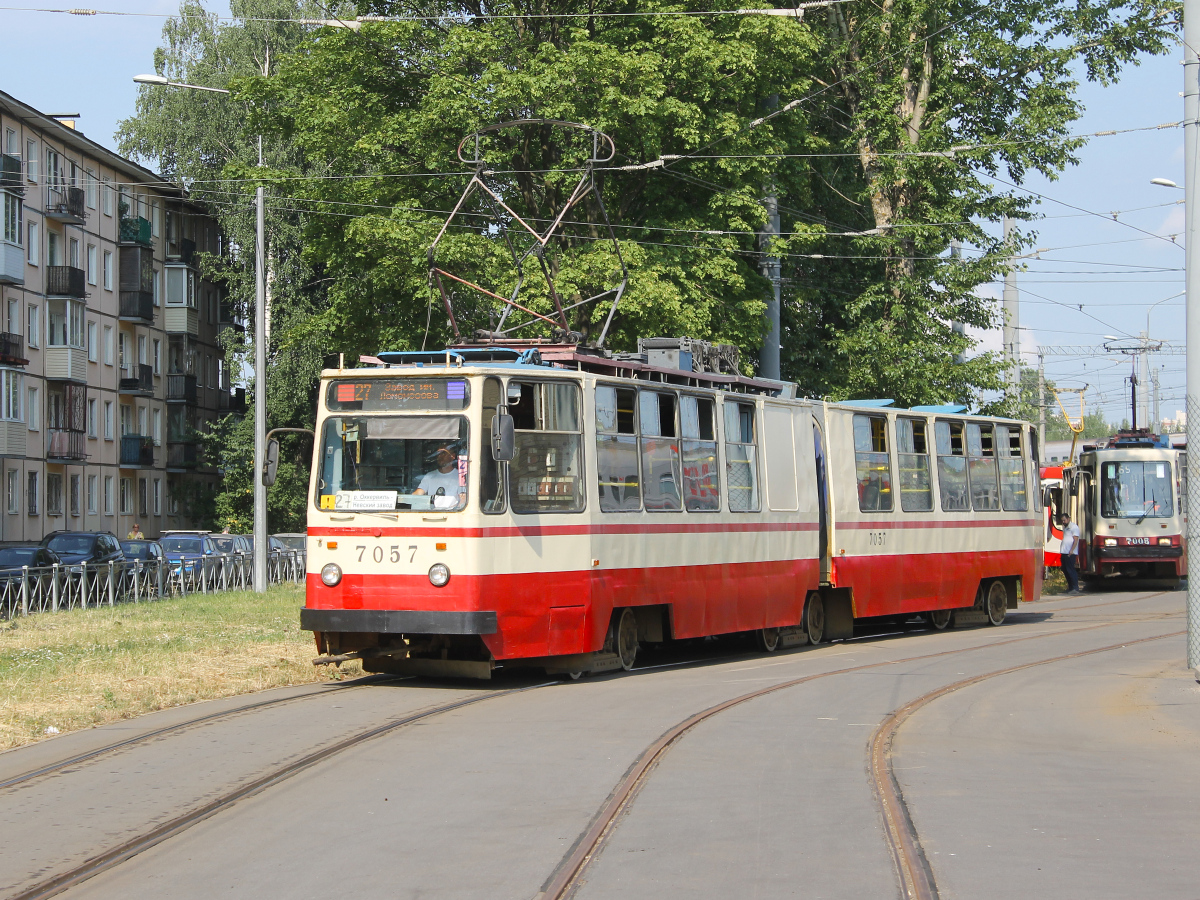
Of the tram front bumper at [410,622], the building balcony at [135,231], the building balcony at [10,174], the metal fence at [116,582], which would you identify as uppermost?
the building balcony at [135,231]

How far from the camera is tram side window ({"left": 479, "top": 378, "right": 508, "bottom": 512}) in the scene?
14.1m

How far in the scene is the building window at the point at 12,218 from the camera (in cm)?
4828

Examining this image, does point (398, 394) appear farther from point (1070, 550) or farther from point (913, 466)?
point (1070, 550)

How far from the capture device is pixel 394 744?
10805 millimetres

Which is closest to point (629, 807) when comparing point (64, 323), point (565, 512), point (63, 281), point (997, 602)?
point (565, 512)

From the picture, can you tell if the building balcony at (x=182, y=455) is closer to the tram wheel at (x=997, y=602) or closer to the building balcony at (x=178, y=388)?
the building balcony at (x=178, y=388)

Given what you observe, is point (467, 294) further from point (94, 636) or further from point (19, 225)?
point (19, 225)

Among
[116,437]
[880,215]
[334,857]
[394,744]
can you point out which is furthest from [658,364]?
[116,437]

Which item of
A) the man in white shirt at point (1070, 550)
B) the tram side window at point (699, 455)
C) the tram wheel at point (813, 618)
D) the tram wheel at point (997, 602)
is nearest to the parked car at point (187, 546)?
the man in white shirt at point (1070, 550)

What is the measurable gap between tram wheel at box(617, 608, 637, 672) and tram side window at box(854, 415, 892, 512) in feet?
17.1

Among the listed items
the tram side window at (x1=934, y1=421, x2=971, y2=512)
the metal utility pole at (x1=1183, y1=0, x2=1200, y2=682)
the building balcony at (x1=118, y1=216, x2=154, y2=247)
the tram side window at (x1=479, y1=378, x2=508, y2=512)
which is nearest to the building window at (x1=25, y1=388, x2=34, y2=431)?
the building balcony at (x1=118, y1=216, x2=154, y2=247)

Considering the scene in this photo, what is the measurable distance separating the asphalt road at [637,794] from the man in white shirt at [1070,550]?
62.8 feet

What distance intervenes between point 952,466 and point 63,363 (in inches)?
1517

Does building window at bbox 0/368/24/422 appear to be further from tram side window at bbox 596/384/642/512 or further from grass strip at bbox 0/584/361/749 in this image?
tram side window at bbox 596/384/642/512
